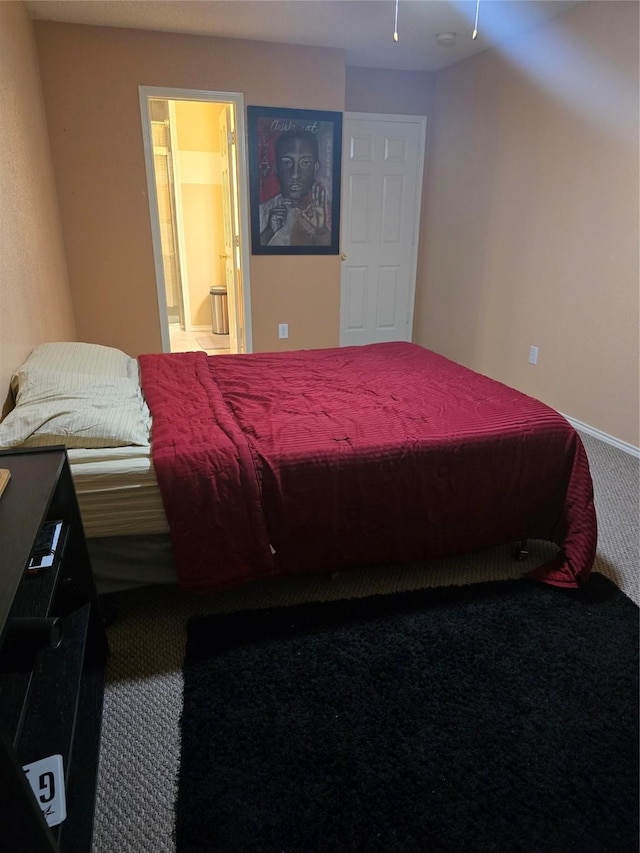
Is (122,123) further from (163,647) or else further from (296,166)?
(163,647)

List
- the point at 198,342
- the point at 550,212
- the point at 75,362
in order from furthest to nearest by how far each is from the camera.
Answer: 1. the point at 198,342
2. the point at 550,212
3. the point at 75,362

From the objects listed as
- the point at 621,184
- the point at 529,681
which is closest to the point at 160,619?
the point at 529,681

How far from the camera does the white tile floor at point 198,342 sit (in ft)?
18.6

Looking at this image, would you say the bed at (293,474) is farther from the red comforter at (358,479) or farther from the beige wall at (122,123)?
the beige wall at (122,123)

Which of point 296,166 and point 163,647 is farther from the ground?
point 296,166

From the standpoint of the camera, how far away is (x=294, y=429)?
1.89 metres

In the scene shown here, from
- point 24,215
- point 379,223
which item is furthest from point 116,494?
point 379,223

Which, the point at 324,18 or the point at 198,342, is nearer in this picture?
the point at 324,18

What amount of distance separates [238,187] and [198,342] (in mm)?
2238

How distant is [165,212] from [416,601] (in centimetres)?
566

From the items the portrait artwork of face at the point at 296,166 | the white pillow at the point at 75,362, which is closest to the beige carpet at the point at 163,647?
the white pillow at the point at 75,362

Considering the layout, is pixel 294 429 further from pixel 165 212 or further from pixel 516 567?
pixel 165 212

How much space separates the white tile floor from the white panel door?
152 centimetres

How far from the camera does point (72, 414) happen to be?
1.76 m
